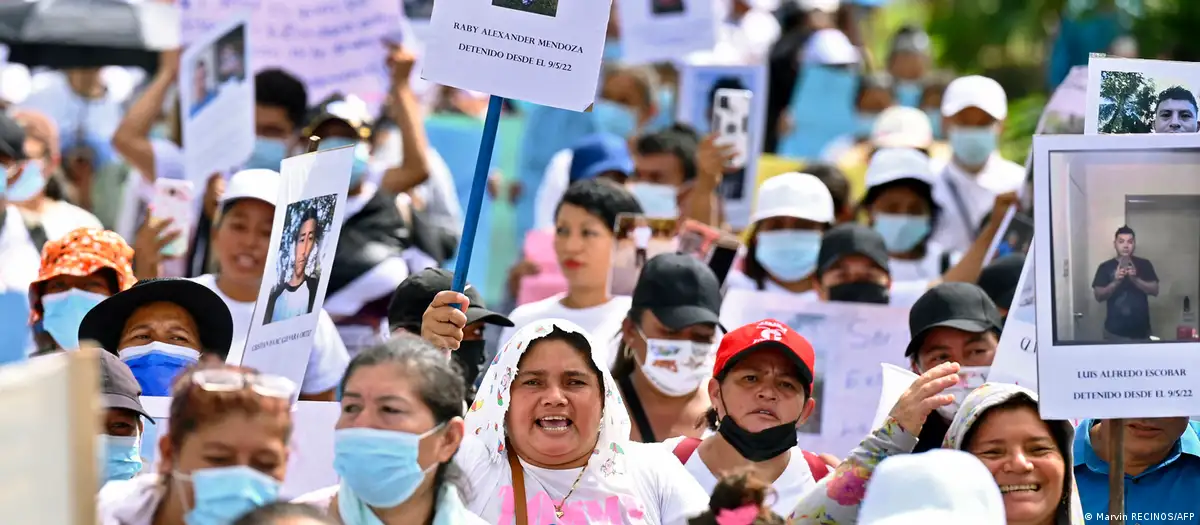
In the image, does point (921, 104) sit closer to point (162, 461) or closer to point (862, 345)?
point (862, 345)

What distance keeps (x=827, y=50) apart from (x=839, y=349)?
6.01m

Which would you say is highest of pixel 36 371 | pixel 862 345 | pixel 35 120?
pixel 35 120

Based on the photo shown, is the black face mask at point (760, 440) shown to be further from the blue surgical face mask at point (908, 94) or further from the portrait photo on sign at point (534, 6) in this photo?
the blue surgical face mask at point (908, 94)

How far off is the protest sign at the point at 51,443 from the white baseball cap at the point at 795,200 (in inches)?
202

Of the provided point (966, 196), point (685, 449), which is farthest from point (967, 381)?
point (966, 196)

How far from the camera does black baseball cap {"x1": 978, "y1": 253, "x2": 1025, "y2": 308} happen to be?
7.02 m

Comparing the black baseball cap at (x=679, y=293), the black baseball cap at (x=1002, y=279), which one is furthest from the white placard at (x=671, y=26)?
the black baseball cap at (x=679, y=293)

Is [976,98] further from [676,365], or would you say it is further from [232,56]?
[232,56]

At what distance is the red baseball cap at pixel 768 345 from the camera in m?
5.55

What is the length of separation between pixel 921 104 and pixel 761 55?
1452 millimetres

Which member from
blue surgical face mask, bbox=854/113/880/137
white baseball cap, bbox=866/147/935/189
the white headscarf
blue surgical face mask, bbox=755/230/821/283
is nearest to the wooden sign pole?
the white headscarf

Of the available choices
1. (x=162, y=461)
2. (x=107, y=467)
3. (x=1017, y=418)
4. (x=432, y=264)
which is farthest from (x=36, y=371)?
(x=432, y=264)

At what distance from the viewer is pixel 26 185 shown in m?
8.16

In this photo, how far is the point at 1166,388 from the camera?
474 cm
